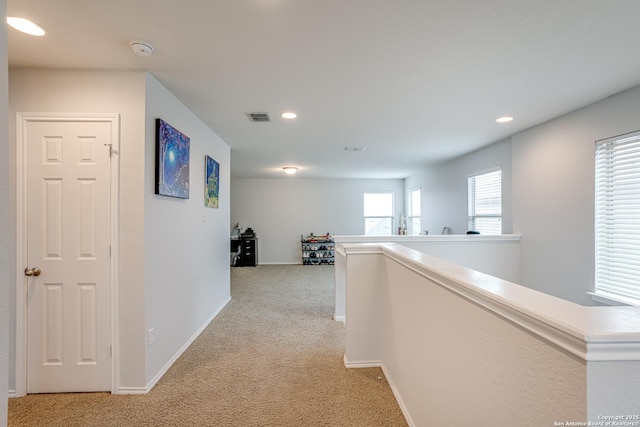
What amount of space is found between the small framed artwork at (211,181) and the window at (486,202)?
13.0ft

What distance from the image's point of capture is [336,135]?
12.2 ft

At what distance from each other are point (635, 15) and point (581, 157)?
1.74m

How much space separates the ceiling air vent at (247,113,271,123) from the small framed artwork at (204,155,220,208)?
732 millimetres

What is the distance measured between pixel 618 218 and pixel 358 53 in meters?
2.76

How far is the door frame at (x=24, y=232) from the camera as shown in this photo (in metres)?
2.01

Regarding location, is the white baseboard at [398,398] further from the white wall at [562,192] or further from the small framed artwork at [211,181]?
the small framed artwork at [211,181]

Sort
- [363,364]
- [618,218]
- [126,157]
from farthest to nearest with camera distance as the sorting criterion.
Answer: [618,218], [363,364], [126,157]

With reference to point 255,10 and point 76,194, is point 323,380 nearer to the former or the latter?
point 76,194

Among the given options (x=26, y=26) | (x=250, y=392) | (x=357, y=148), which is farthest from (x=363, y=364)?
(x=26, y=26)

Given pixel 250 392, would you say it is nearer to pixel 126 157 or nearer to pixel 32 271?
pixel 32 271

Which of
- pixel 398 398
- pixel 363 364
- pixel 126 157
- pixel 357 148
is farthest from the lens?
pixel 357 148

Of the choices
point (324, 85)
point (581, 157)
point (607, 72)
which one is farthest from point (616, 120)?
point (324, 85)

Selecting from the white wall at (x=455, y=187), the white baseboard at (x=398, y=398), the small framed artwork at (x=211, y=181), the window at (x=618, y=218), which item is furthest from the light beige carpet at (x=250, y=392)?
the white wall at (x=455, y=187)

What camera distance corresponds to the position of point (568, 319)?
2.17ft
